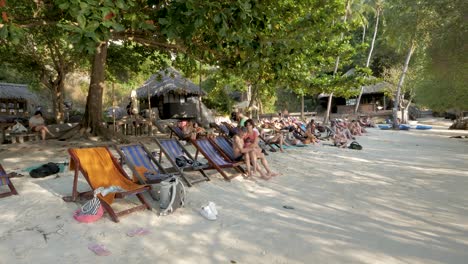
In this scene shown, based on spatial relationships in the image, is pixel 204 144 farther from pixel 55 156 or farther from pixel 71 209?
pixel 55 156

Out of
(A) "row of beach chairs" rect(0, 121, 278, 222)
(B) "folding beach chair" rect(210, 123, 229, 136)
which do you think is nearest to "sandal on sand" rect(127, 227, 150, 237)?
(A) "row of beach chairs" rect(0, 121, 278, 222)

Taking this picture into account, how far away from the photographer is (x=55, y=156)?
7645 millimetres

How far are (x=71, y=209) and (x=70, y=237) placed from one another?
0.77 m

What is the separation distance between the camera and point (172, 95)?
21531mm

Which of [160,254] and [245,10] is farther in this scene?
[245,10]

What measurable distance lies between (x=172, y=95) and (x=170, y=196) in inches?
712

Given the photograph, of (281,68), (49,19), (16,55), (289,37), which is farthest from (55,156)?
(16,55)

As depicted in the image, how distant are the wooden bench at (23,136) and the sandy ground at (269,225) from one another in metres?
5.30

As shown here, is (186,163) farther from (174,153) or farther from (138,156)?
(138,156)

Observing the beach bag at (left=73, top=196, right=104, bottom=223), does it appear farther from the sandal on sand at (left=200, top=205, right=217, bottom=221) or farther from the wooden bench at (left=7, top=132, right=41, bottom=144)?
the wooden bench at (left=7, top=132, right=41, bottom=144)

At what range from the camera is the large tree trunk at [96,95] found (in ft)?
33.3

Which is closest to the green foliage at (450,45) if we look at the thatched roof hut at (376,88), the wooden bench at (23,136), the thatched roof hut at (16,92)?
the wooden bench at (23,136)

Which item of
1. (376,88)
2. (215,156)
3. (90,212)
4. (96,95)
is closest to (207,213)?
(90,212)

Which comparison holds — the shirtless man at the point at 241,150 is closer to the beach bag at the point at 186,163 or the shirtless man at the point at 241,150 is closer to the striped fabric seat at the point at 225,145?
the striped fabric seat at the point at 225,145
